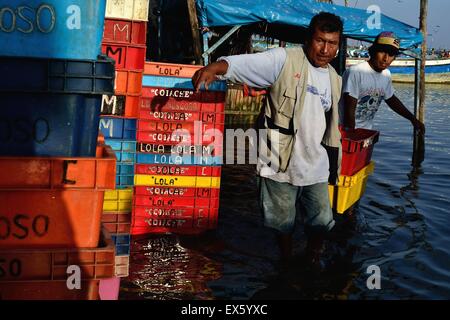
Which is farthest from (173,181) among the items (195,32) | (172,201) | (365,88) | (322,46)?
(195,32)

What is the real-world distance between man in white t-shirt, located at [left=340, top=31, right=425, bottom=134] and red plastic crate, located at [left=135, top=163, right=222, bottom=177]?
5.83 ft

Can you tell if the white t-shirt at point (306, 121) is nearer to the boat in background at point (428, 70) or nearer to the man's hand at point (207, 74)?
the man's hand at point (207, 74)

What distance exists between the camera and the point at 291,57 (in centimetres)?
418

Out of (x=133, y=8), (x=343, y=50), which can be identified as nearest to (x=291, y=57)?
(x=133, y=8)

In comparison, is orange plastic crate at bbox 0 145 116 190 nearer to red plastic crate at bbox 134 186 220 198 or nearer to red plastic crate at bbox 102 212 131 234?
red plastic crate at bbox 102 212 131 234

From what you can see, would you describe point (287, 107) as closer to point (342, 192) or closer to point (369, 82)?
point (342, 192)

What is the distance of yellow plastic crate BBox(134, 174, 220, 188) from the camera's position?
5605mm

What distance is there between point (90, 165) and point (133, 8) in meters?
2.11

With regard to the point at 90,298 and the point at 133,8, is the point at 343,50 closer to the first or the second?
the point at 133,8

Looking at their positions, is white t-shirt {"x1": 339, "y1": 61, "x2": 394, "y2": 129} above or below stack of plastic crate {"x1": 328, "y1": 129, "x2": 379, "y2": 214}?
above

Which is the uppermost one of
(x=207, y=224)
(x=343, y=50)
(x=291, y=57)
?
(x=343, y=50)

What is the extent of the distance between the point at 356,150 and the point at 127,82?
9.28ft

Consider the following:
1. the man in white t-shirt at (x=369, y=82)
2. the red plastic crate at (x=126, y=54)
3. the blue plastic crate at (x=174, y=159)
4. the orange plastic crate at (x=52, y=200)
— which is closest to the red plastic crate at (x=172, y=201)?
the blue plastic crate at (x=174, y=159)

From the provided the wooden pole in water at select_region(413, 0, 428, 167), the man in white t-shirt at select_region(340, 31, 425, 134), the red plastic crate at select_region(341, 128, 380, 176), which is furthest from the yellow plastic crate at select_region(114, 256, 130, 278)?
the wooden pole in water at select_region(413, 0, 428, 167)
